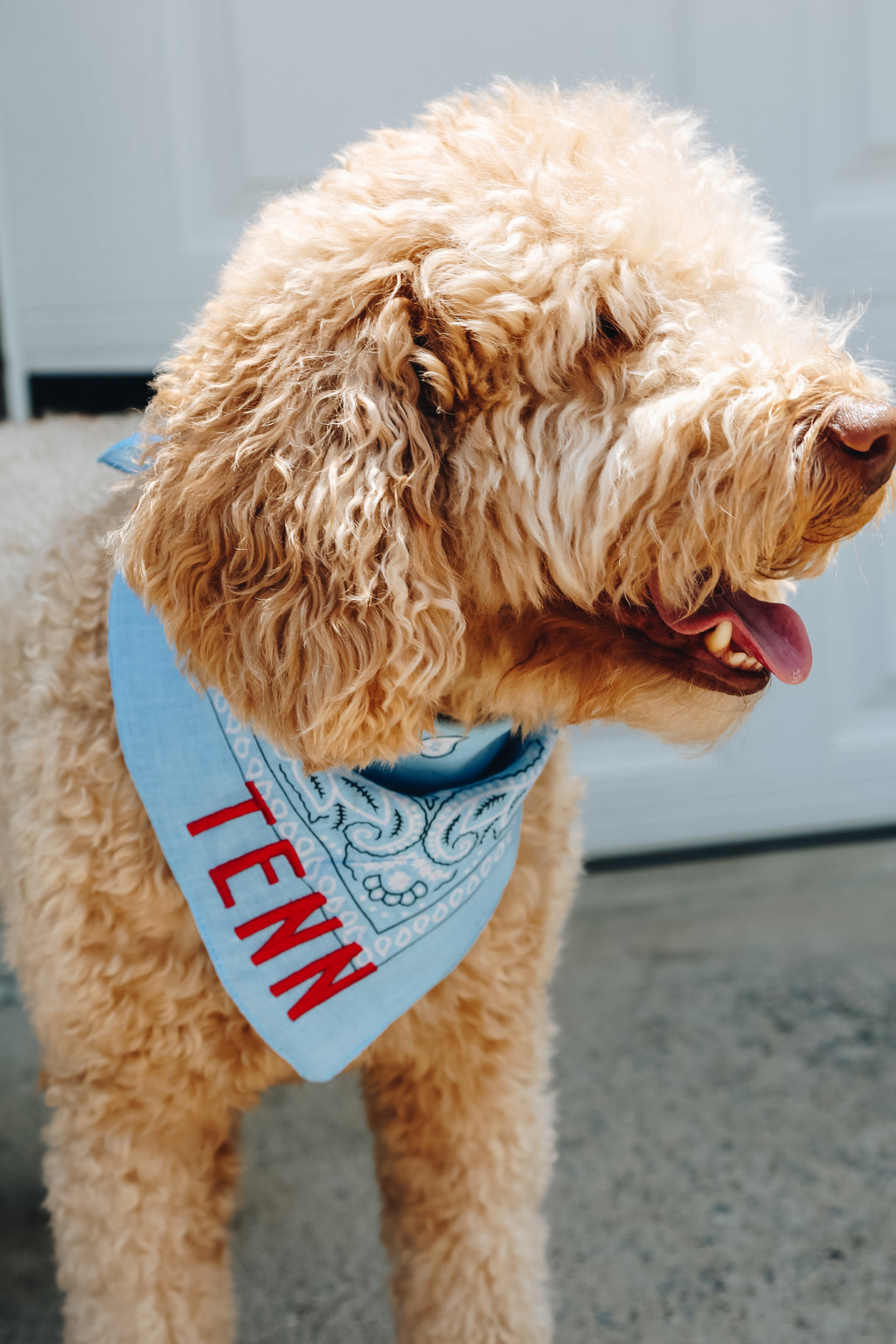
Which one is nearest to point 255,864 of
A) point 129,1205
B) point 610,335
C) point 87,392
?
point 129,1205

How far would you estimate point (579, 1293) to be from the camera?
67.2 inches

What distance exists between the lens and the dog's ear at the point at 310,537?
1.04 metres

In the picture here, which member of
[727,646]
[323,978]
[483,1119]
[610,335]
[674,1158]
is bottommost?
[674,1158]

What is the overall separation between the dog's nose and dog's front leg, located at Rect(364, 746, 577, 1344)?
0.65 metres

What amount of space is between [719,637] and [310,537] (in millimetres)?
429

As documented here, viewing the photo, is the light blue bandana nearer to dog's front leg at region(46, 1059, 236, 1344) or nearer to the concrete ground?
dog's front leg at region(46, 1059, 236, 1344)

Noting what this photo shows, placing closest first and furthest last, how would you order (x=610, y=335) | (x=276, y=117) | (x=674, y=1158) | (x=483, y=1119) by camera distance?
(x=610, y=335)
(x=483, y=1119)
(x=674, y=1158)
(x=276, y=117)

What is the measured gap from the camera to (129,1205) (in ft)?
4.29

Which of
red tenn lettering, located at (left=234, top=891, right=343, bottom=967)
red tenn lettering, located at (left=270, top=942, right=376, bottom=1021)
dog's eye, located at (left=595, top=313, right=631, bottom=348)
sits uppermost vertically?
dog's eye, located at (left=595, top=313, right=631, bottom=348)

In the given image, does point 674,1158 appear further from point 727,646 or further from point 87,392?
point 87,392

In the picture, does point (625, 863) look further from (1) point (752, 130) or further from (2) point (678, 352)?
(2) point (678, 352)

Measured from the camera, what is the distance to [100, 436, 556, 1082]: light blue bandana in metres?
1.27

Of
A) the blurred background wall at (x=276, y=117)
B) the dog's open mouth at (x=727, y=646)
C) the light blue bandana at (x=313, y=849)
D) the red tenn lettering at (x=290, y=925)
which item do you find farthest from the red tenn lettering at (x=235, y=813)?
the blurred background wall at (x=276, y=117)

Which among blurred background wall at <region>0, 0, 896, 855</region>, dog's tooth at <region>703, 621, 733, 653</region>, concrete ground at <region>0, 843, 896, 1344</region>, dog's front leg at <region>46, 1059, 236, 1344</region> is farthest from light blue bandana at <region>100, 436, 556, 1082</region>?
blurred background wall at <region>0, 0, 896, 855</region>
